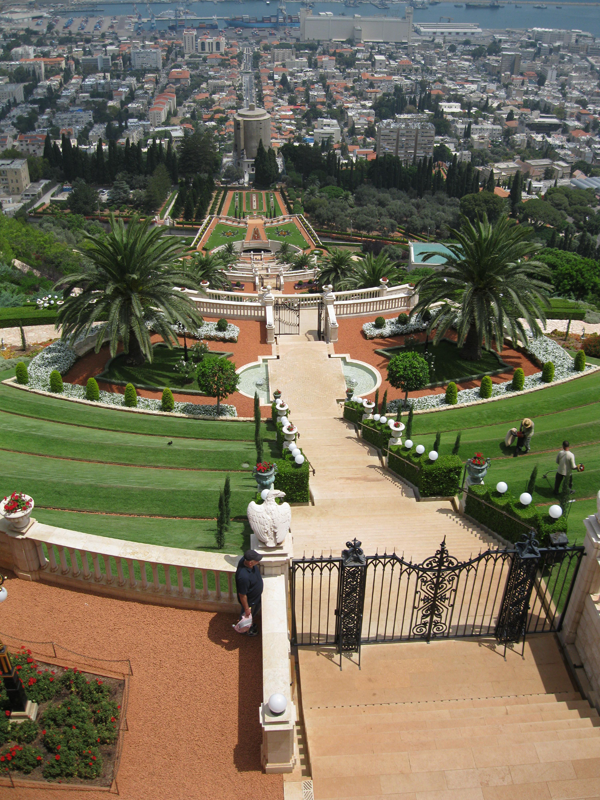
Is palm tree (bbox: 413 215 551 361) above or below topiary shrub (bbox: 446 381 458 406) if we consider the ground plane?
above

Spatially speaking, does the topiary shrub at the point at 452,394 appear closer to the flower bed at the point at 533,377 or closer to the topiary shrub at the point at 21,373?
the flower bed at the point at 533,377

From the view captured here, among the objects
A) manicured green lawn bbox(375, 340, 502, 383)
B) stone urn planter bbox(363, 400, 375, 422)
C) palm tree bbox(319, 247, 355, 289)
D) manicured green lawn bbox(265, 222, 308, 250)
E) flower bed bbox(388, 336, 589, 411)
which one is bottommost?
manicured green lawn bbox(265, 222, 308, 250)

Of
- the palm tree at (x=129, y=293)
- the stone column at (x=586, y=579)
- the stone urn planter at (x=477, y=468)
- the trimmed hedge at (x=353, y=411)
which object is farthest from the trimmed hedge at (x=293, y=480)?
the palm tree at (x=129, y=293)

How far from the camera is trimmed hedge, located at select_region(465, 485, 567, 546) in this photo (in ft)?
51.3

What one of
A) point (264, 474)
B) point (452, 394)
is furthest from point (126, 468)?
→ point (452, 394)

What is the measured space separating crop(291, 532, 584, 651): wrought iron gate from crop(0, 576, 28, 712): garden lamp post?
4.76 meters

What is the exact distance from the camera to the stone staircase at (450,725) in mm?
10094

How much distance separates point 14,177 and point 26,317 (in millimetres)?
147880

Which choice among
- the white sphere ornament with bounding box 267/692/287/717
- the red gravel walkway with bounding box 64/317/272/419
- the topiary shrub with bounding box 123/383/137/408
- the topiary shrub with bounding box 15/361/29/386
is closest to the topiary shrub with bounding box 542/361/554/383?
the red gravel walkway with bounding box 64/317/272/419

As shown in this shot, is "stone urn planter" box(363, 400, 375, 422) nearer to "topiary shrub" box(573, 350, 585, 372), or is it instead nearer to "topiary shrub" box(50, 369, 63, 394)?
"topiary shrub" box(573, 350, 585, 372)

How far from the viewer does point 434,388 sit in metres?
30.2

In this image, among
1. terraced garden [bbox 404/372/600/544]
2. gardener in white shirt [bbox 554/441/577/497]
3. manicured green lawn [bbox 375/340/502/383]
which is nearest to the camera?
gardener in white shirt [bbox 554/441/577/497]

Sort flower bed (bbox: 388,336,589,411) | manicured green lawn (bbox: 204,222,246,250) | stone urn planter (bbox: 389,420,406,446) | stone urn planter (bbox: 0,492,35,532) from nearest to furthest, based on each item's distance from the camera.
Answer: stone urn planter (bbox: 0,492,35,532) < stone urn planter (bbox: 389,420,406,446) < flower bed (bbox: 388,336,589,411) < manicured green lawn (bbox: 204,222,246,250)

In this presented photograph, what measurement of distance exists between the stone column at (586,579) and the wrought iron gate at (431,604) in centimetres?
17
